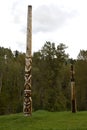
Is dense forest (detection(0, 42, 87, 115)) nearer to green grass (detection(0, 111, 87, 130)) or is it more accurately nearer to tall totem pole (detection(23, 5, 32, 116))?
tall totem pole (detection(23, 5, 32, 116))

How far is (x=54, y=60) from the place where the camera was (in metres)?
52.8

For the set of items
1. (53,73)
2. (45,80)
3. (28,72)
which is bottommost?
(28,72)

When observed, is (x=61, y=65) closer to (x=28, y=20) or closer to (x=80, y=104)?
(x=80, y=104)

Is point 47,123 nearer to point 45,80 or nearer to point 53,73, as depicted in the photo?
point 53,73

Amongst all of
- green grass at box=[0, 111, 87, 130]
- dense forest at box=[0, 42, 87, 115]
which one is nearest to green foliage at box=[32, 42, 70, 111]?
dense forest at box=[0, 42, 87, 115]

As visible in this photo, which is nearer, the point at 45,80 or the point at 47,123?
the point at 47,123

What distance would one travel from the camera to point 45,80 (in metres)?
56.0

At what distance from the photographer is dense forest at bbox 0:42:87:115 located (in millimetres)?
53188

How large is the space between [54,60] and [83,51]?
1299 centimetres

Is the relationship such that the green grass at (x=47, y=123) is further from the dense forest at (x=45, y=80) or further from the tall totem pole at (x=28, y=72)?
the dense forest at (x=45, y=80)

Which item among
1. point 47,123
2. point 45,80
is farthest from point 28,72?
point 45,80

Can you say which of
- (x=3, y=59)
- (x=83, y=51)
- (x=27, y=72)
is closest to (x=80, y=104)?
(x=83, y=51)

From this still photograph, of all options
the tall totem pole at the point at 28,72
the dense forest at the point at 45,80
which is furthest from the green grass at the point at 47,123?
the dense forest at the point at 45,80

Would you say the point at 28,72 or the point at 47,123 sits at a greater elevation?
the point at 28,72
